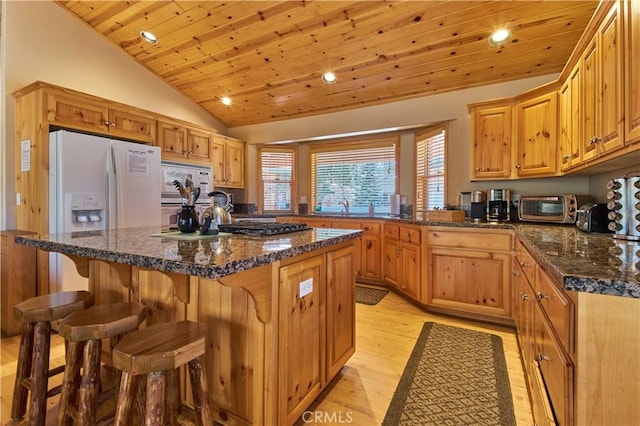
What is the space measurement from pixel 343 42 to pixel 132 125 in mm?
2511

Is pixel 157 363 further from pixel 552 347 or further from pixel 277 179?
pixel 277 179

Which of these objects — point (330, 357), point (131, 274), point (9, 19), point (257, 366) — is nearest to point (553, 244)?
point (330, 357)

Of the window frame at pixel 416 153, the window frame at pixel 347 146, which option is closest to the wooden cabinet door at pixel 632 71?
the window frame at pixel 416 153

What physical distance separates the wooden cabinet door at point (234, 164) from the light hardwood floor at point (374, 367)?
2.89 meters

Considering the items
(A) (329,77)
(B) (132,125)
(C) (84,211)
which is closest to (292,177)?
(A) (329,77)

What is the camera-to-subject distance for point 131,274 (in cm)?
168

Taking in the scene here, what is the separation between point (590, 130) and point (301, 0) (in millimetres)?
2499

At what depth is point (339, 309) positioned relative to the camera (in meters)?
1.86

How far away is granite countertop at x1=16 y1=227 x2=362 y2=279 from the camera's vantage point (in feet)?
3.13

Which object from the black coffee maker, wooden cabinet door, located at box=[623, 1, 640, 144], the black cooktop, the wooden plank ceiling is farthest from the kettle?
the black coffee maker

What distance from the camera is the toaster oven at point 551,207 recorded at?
2467 mm

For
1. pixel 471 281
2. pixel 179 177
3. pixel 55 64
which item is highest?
pixel 55 64

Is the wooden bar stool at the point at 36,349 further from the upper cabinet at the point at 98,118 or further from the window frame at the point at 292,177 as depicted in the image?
the window frame at the point at 292,177

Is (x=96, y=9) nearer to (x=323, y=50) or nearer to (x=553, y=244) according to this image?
(x=323, y=50)
